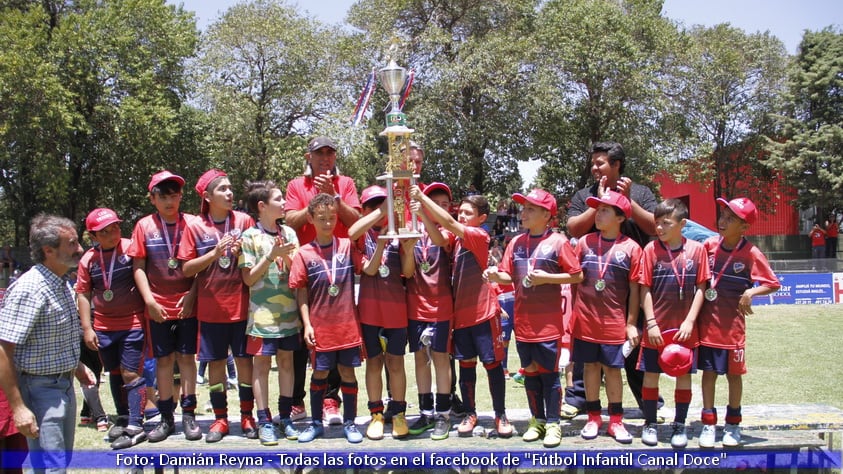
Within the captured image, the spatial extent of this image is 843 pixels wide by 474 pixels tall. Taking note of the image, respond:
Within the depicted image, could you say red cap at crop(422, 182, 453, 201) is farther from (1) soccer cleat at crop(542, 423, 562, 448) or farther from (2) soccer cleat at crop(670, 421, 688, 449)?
(2) soccer cleat at crop(670, 421, 688, 449)

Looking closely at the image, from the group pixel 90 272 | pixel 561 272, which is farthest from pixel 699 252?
pixel 90 272

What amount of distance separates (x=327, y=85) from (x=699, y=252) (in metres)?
22.0

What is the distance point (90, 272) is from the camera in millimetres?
5156

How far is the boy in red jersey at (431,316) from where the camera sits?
480 centimetres

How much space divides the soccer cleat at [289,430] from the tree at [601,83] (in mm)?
19731

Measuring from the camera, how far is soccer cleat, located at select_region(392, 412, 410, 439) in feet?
15.5

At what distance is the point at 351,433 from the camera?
4.61 m

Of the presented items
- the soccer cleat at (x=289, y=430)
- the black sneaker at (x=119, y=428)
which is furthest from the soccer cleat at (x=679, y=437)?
the black sneaker at (x=119, y=428)

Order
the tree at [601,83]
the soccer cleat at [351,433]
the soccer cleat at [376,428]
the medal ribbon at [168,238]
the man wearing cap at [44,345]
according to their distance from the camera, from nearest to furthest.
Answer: the man wearing cap at [44,345], the soccer cleat at [351,433], the soccer cleat at [376,428], the medal ribbon at [168,238], the tree at [601,83]

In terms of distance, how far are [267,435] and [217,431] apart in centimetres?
45

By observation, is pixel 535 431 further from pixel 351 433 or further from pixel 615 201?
pixel 615 201

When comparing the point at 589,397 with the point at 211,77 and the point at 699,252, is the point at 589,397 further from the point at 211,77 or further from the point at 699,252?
the point at 211,77

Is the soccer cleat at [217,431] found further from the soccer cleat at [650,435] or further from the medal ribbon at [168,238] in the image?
the soccer cleat at [650,435]

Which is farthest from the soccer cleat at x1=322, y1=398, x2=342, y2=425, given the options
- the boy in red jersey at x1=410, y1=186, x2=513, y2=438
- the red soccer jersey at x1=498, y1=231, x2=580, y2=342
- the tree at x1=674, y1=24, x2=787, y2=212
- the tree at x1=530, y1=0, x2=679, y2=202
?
the tree at x1=674, y1=24, x2=787, y2=212
